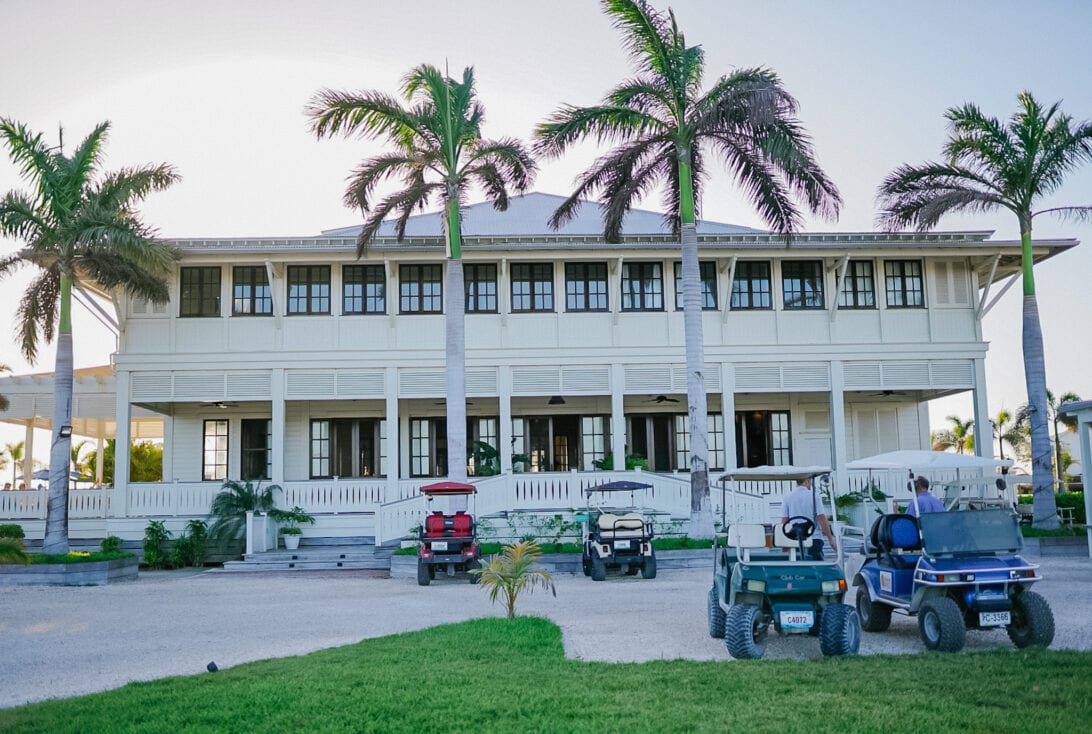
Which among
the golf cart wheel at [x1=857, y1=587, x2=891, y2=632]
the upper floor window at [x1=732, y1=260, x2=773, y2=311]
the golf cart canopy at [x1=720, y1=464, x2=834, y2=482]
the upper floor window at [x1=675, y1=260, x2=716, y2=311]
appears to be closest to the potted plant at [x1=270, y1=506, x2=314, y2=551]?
the upper floor window at [x1=675, y1=260, x2=716, y2=311]

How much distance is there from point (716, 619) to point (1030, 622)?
9.29ft

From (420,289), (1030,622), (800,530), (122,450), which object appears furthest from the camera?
(420,289)

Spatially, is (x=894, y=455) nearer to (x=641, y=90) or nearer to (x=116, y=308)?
(x=641, y=90)

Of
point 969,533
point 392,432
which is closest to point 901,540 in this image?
point 969,533

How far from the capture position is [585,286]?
24.5m

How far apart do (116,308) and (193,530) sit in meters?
5.81

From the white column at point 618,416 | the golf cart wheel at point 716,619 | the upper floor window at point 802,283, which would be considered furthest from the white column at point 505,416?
the golf cart wheel at point 716,619

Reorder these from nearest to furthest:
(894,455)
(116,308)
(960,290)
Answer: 1. (894,455)
2. (116,308)
3. (960,290)

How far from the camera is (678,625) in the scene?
11016mm

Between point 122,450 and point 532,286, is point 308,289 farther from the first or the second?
point 122,450

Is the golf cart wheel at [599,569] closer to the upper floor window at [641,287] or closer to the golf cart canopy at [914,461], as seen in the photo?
the golf cart canopy at [914,461]

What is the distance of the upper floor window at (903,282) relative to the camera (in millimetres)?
24859

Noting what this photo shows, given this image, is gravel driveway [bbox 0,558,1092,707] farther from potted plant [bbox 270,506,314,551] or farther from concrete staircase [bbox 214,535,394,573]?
potted plant [bbox 270,506,314,551]

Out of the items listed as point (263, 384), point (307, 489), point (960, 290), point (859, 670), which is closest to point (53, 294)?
point (263, 384)
